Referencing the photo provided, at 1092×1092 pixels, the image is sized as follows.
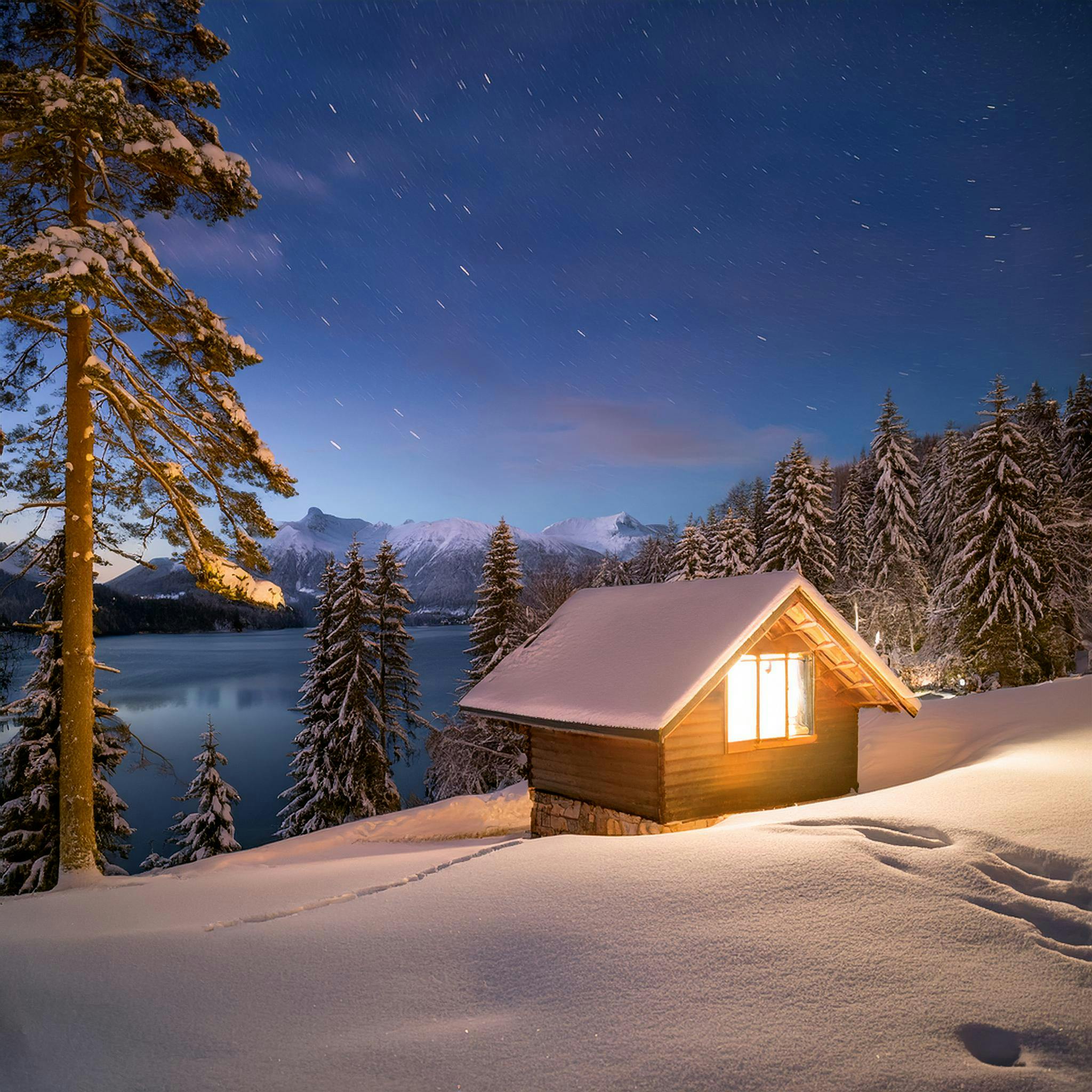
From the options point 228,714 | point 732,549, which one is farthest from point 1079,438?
point 228,714

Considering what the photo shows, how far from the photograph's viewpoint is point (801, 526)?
1243 inches

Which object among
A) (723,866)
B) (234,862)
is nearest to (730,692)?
(723,866)

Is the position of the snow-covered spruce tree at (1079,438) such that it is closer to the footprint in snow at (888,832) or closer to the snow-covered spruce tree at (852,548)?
the snow-covered spruce tree at (852,548)

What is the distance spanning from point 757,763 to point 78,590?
11.0 meters

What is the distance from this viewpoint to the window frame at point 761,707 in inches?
429

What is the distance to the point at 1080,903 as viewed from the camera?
4461 millimetres

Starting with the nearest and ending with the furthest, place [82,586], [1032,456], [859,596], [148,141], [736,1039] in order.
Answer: [736,1039]
[148,141]
[82,586]
[1032,456]
[859,596]

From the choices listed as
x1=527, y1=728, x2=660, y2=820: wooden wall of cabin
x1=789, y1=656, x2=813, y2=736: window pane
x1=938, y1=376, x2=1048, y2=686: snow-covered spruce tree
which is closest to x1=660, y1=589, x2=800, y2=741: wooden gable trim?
x1=527, y1=728, x2=660, y2=820: wooden wall of cabin

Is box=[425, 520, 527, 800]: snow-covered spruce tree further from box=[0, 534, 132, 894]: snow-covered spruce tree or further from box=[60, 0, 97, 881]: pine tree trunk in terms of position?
box=[60, 0, 97, 881]: pine tree trunk

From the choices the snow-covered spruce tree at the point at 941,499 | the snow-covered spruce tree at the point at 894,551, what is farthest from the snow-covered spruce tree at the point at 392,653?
the snow-covered spruce tree at the point at 941,499

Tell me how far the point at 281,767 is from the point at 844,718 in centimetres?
3839

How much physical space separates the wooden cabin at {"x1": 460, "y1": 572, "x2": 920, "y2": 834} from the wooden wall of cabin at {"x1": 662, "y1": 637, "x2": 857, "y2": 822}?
0.02 metres

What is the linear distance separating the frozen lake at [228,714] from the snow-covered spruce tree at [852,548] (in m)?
21.6

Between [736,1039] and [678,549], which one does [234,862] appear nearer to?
[736,1039]
